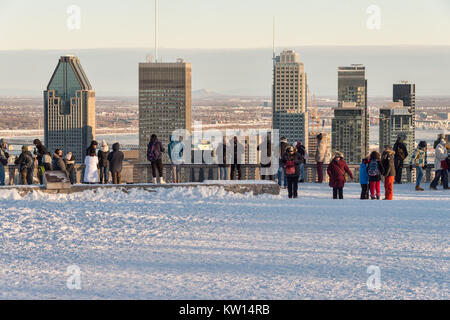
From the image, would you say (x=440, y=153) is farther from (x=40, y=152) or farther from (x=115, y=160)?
(x=40, y=152)

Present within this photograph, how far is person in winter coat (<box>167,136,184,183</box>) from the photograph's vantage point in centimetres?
2300

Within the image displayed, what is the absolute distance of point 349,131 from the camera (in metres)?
130

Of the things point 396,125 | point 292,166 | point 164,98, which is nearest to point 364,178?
point 292,166

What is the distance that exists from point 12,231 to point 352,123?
407 feet

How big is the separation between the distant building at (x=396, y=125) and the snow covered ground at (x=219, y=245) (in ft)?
341

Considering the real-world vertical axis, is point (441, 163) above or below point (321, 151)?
below

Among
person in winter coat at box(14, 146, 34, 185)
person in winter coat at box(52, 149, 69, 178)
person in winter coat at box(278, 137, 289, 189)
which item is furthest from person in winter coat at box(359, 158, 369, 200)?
person in winter coat at box(14, 146, 34, 185)

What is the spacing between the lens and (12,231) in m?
15.6

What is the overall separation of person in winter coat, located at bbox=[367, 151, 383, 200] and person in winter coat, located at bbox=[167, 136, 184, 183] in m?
5.40

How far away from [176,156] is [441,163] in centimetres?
719

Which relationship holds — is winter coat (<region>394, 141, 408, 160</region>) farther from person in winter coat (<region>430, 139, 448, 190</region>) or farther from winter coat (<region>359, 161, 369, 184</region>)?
winter coat (<region>359, 161, 369, 184</region>)

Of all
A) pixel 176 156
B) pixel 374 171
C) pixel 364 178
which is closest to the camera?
pixel 374 171
